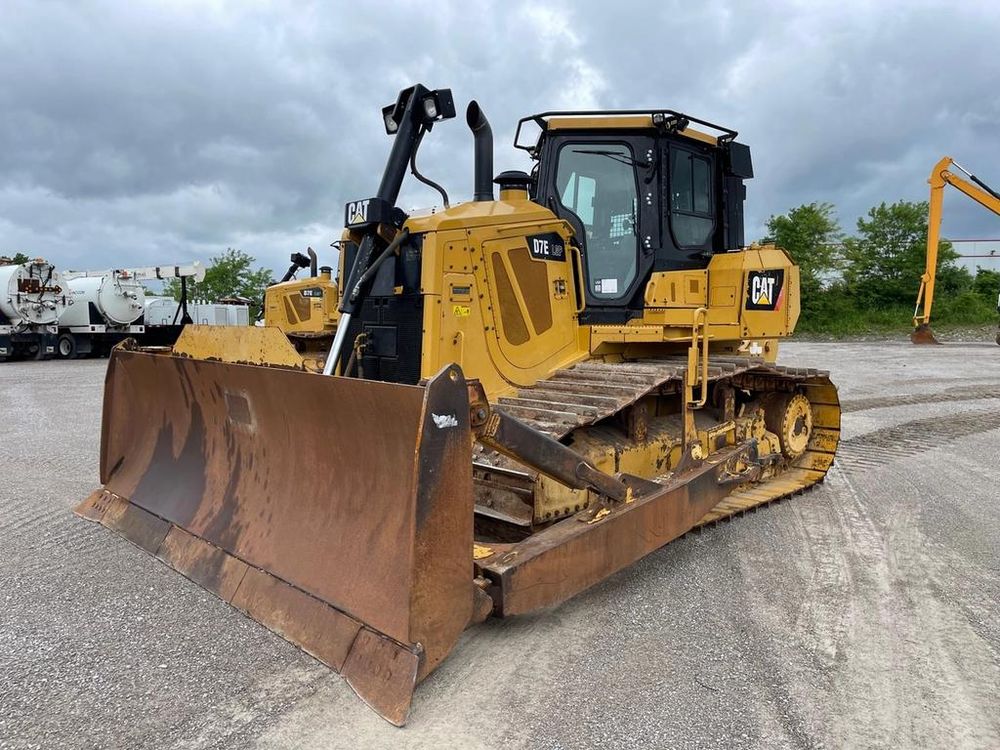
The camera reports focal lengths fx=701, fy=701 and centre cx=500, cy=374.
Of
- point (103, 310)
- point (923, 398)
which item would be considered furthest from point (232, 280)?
point (923, 398)

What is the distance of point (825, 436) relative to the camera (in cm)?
622

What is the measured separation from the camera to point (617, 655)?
3.04 meters

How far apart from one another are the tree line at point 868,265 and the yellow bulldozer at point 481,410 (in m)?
30.2

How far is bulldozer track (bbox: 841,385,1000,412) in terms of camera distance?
10.6 metres

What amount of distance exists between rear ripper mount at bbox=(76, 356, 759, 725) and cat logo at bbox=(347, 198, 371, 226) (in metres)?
1.25

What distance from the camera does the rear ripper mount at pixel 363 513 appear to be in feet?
8.59

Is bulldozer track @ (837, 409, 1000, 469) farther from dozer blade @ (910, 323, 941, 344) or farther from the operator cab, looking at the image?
dozer blade @ (910, 323, 941, 344)

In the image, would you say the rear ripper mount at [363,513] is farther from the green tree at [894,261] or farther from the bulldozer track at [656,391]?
the green tree at [894,261]

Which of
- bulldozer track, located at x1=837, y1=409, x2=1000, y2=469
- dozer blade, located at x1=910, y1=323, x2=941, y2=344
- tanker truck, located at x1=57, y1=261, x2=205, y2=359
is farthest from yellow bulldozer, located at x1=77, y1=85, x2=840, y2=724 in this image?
dozer blade, located at x1=910, y1=323, x2=941, y2=344

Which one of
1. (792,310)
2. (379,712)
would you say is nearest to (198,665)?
(379,712)

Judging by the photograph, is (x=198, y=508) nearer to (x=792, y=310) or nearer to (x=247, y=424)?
(x=247, y=424)

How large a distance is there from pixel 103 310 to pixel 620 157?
21858mm

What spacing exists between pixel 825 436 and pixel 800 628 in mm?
3340

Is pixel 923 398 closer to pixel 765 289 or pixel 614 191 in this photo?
pixel 765 289
